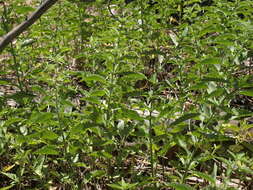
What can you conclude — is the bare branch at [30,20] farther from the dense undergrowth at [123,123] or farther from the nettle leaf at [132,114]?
the nettle leaf at [132,114]

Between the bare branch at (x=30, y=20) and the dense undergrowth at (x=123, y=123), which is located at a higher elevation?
the bare branch at (x=30, y=20)

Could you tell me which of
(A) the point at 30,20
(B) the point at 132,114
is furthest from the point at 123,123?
(A) the point at 30,20

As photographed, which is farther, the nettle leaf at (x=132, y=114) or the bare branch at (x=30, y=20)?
the nettle leaf at (x=132, y=114)

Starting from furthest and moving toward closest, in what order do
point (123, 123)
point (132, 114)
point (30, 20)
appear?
point (123, 123) → point (132, 114) → point (30, 20)

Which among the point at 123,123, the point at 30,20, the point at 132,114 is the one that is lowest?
the point at 123,123

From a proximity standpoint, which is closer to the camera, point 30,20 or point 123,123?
point 30,20

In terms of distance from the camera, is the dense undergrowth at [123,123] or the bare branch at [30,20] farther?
the dense undergrowth at [123,123]

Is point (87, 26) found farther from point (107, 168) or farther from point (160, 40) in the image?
point (107, 168)

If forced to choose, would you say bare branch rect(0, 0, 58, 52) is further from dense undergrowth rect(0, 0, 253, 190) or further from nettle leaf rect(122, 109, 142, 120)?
nettle leaf rect(122, 109, 142, 120)

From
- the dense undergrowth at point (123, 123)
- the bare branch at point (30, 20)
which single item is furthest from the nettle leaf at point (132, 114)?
the bare branch at point (30, 20)

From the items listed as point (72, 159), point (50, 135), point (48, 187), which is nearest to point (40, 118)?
point (50, 135)

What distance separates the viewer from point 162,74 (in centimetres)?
393

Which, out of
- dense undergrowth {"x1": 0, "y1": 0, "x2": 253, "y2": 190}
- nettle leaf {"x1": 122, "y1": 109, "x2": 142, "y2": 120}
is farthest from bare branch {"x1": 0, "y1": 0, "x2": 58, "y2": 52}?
nettle leaf {"x1": 122, "y1": 109, "x2": 142, "y2": 120}

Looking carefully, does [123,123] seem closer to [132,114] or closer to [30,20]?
[132,114]
